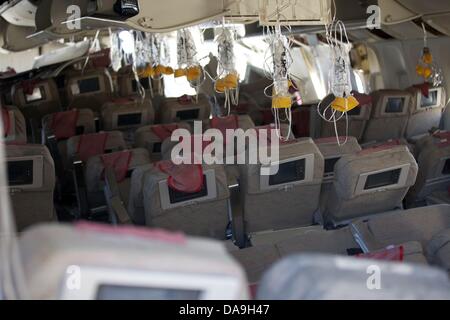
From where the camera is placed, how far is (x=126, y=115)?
761 centimetres

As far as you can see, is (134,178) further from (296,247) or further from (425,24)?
(425,24)

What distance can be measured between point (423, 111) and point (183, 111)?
323 centimetres

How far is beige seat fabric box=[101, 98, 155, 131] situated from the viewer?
7.49 m

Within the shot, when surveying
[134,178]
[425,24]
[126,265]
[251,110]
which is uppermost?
[126,265]

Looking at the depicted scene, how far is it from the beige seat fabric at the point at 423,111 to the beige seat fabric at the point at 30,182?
5.14m

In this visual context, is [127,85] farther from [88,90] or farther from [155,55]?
[155,55]

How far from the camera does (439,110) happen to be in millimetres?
8234

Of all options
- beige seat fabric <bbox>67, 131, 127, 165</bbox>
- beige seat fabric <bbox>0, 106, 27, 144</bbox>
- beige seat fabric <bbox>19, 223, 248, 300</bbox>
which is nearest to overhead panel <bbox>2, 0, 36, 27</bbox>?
beige seat fabric <bbox>0, 106, 27, 144</bbox>

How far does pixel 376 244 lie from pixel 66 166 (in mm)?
4157

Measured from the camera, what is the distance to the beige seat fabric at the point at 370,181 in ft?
12.7

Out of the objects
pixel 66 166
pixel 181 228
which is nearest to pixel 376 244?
pixel 181 228

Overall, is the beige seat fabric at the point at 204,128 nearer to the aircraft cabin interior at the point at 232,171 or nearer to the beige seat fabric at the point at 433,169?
the aircraft cabin interior at the point at 232,171

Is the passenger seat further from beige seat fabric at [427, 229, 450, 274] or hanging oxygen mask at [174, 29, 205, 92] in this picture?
hanging oxygen mask at [174, 29, 205, 92]
